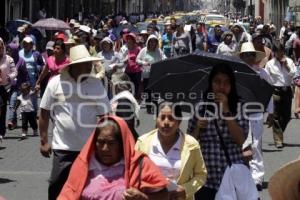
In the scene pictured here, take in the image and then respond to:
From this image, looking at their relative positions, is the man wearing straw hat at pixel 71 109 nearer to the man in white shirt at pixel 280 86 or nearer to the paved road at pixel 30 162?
the paved road at pixel 30 162

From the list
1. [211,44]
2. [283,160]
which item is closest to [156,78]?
[283,160]

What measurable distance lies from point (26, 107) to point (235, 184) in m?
8.94

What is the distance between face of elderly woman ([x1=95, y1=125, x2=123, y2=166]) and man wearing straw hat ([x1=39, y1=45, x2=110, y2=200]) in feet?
7.36

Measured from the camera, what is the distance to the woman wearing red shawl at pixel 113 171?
5383mm

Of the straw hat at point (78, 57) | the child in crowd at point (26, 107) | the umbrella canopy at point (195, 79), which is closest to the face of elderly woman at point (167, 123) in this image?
the umbrella canopy at point (195, 79)

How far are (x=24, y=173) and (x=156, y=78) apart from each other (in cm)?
395

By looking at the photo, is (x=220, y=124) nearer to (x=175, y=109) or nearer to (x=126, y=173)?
(x=175, y=109)

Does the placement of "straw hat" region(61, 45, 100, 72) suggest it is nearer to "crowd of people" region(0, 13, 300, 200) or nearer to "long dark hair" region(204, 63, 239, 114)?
"crowd of people" region(0, 13, 300, 200)

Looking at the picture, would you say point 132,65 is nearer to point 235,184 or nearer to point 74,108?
point 74,108

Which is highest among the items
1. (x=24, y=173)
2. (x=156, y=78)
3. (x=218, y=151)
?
(x=156, y=78)

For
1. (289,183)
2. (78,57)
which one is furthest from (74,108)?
(289,183)

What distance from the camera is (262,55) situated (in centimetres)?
1083

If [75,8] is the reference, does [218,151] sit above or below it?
below

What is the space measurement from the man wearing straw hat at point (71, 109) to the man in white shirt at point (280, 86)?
6307mm
